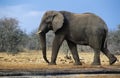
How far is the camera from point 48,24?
668 inches

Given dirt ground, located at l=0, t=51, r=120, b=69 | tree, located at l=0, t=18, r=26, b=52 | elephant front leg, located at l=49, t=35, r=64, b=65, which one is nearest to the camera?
dirt ground, located at l=0, t=51, r=120, b=69

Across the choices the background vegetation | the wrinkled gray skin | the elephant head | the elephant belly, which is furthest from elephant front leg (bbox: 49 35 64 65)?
the background vegetation

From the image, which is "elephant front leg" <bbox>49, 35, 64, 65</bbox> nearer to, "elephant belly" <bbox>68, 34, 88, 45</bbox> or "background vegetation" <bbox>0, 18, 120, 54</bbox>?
"elephant belly" <bbox>68, 34, 88, 45</bbox>

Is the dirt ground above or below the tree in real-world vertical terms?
above

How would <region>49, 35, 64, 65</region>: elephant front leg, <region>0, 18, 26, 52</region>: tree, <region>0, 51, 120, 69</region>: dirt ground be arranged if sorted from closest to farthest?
<region>0, 51, 120, 69</region>: dirt ground
<region>49, 35, 64, 65</region>: elephant front leg
<region>0, 18, 26, 52</region>: tree

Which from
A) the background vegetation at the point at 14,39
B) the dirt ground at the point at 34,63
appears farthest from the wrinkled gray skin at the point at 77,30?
the background vegetation at the point at 14,39

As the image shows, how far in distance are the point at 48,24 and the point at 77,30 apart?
138 cm

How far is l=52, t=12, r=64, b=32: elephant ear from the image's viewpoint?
16.5 metres

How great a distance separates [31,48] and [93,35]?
49.9 metres

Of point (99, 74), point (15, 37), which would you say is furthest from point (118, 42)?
point (99, 74)

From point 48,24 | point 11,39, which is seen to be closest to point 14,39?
point 11,39

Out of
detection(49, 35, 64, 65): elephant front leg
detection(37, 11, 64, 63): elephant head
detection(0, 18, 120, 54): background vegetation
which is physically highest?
detection(37, 11, 64, 63): elephant head

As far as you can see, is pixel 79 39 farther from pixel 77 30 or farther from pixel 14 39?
pixel 14 39

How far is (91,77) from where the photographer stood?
35.7 ft
